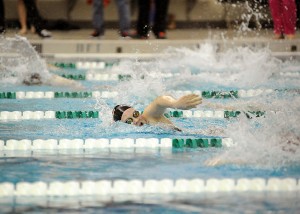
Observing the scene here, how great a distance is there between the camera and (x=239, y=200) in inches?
149

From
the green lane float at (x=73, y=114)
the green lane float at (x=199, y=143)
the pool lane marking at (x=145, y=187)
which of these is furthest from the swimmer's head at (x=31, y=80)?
the pool lane marking at (x=145, y=187)

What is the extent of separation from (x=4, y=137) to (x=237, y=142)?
5.00 ft

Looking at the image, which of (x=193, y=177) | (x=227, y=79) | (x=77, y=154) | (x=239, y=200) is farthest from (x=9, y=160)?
(x=227, y=79)

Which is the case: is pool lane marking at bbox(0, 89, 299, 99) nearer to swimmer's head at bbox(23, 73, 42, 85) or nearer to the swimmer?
swimmer's head at bbox(23, 73, 42, 85)

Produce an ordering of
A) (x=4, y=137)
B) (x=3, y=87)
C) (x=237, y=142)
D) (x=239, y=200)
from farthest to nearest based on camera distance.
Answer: (x=3, y=87) → (x=4, y=137) → (x=237, y=142) → (x=239, y=200)

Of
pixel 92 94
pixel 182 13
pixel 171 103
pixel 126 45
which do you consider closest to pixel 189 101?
pixel 171 103

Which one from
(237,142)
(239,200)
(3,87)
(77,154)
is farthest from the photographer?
(3,87)

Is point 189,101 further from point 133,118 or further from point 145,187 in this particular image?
point 133,118

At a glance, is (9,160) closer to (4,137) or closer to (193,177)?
(4,137)

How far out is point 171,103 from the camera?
15.3 ft

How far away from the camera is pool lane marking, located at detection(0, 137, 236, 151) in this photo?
495 centimetres

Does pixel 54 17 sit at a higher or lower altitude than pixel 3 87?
higher

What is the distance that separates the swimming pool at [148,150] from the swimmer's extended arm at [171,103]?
17cm

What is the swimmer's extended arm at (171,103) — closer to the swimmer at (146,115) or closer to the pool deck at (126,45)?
the swimmer at (146,115)
